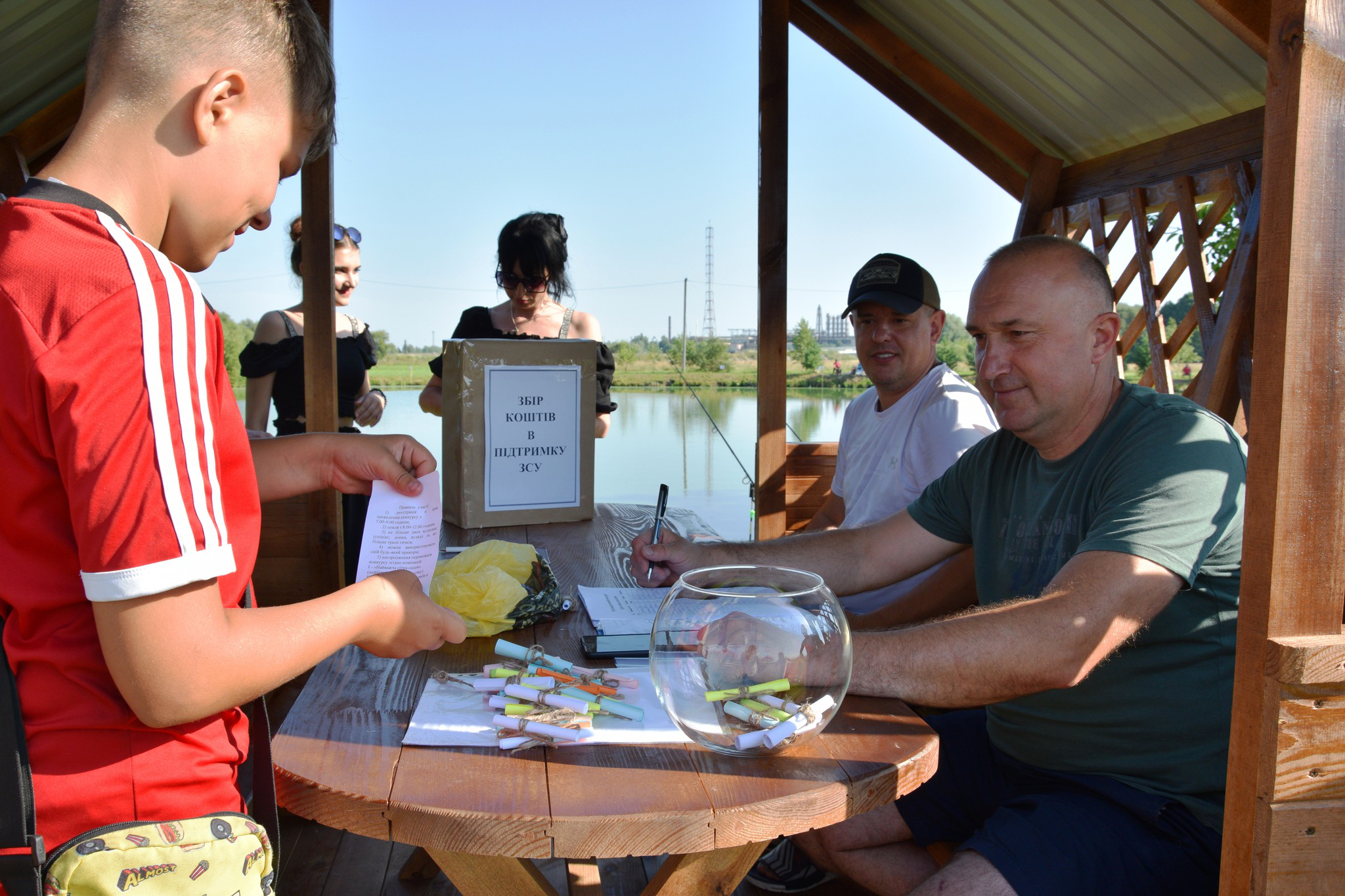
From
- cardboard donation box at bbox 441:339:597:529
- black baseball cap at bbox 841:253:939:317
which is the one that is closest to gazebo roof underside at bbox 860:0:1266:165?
black baseball cap at bbox 841:253:939:317

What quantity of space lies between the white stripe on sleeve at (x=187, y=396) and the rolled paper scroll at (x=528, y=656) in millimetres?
543

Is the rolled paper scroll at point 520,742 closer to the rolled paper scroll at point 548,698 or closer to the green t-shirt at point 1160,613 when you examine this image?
the rolled paper scroll at point 548,698

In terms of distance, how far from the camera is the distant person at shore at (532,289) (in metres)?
3.00

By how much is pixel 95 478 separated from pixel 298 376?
2.84 metres

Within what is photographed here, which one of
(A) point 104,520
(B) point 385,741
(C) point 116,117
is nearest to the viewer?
(A) point 104,520

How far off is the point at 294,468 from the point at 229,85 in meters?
0.54

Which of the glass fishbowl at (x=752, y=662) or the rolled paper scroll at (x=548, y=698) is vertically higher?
the glass fishbowl at (x=752, y=662)

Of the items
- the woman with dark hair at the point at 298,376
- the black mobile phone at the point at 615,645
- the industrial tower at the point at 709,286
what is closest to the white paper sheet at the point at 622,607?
the black mobile phone at the point at 615,645

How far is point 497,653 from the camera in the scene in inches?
47.9

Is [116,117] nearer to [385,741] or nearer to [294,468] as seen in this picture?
[294,468]

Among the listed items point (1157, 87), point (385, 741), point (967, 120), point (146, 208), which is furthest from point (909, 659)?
point (967, 120)

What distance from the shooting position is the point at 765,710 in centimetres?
92

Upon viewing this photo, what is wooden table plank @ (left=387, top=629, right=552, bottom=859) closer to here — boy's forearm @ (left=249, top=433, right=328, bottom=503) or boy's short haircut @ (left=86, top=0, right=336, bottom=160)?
boy's forearm @ (left=249, top=433, right=328, bottom=503)

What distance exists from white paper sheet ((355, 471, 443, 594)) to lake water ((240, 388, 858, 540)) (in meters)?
0.10
